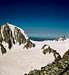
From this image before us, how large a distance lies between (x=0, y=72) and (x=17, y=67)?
27264mm

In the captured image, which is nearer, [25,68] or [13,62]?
[25,68]

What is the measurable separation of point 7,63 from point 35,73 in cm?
14120

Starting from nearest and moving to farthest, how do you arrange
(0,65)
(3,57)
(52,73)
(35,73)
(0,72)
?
(52,73) → (35,73) → (0,72) → (0,65) → (3,57)

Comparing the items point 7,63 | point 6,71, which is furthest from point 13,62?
point 6,71

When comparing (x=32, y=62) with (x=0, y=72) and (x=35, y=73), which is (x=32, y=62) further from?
(x=35, y=73)

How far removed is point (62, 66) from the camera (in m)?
39.8

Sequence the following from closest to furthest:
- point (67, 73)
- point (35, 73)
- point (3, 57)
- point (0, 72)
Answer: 1. point (67, 73)
2. point (35, 73)
3. point (0, 72)
4. point (3, 57)

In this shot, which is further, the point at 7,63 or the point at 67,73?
the point at 7,63

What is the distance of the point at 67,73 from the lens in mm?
35500

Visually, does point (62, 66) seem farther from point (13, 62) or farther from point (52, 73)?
point (13, 62)

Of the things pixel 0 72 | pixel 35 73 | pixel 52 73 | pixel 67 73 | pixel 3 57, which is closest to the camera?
pixel 67 73

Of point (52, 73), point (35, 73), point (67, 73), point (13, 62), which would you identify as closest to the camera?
point (67, 73)

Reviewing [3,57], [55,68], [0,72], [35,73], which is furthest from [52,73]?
[3,57]

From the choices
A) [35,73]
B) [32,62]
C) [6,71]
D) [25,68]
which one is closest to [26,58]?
[32,62]
